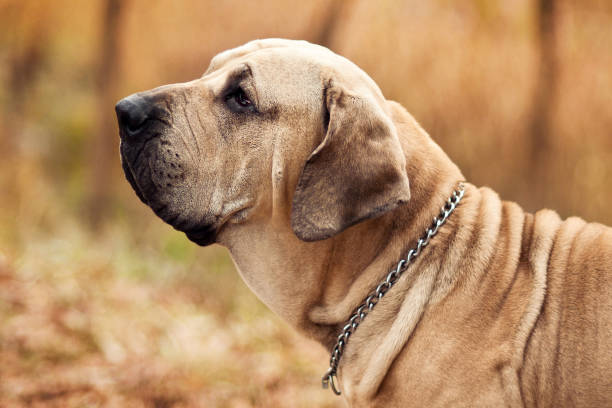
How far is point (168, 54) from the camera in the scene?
25.1 feet

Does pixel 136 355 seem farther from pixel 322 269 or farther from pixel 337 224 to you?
pixel 337 224

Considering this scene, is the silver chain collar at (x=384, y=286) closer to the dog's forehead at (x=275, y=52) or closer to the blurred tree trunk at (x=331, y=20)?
the dog's forehead at (x=275, y=52)

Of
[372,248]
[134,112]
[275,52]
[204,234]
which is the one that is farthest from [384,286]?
[134,112]

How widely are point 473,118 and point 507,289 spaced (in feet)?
15.7

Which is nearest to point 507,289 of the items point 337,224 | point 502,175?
point 337,224

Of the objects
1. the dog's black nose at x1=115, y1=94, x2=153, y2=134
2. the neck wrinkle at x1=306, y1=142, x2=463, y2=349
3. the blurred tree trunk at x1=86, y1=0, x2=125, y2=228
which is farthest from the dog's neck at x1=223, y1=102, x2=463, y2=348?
the blurred tree trunk at x1=86, y1=0, x2=125, y2=228

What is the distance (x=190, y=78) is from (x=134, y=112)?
4942mm

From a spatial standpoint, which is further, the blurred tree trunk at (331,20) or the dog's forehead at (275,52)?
the blurred tree trunk at (331,20)

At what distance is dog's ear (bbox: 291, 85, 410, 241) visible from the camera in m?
2.56

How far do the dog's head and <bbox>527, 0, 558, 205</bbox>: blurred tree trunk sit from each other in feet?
15.6

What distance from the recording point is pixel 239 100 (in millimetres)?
2812

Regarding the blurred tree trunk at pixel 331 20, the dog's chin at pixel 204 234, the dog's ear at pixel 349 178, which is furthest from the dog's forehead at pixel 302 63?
the blurred tree trunk at pixel 331 20

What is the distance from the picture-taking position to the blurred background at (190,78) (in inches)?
217

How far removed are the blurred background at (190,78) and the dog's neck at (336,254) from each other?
221 centimetres
